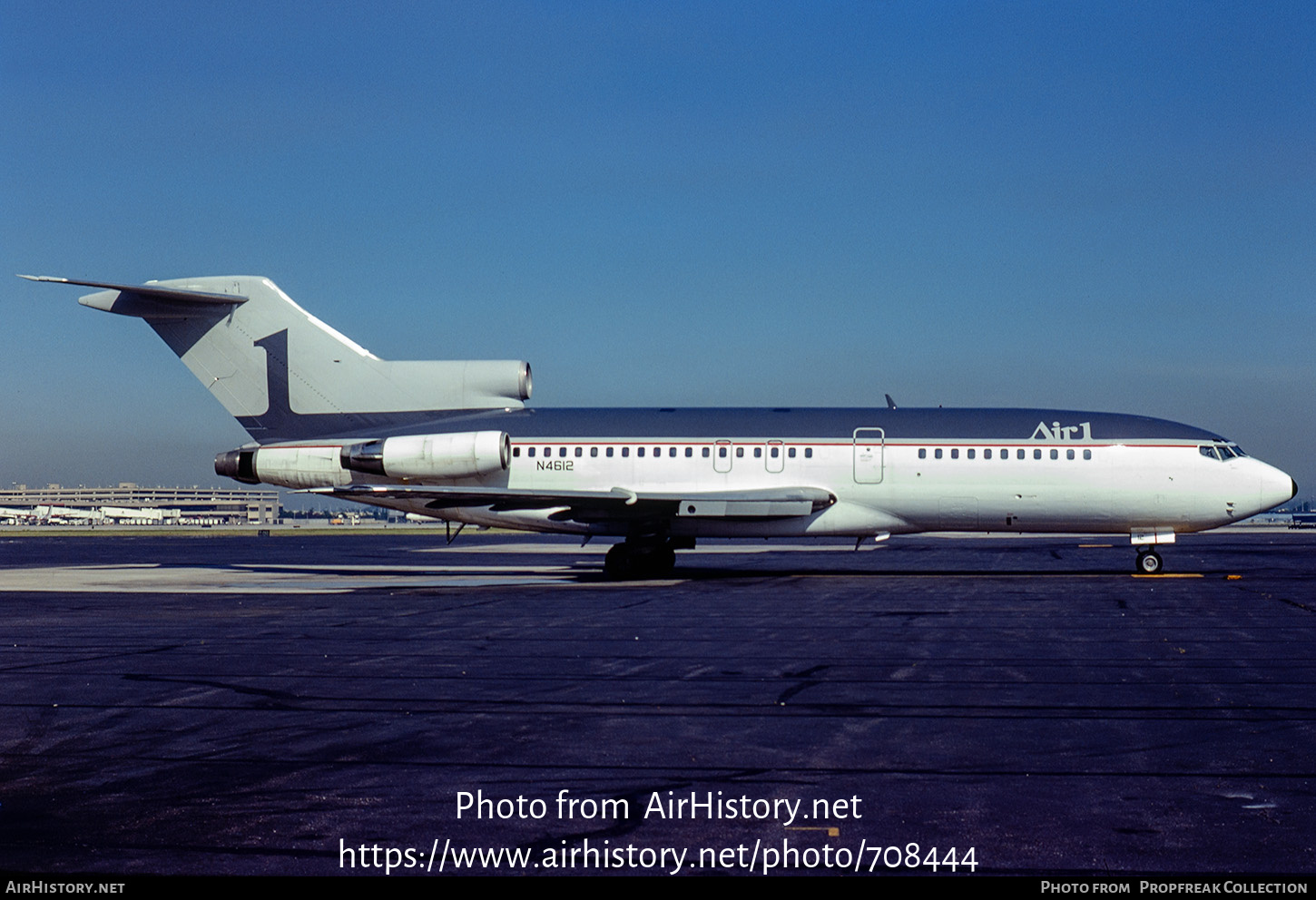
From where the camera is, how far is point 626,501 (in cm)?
2872

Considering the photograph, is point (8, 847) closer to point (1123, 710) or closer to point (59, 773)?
point (59, 773)

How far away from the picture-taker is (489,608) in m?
20.7

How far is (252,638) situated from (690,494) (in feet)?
48.6

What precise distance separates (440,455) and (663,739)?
21116 millimetres

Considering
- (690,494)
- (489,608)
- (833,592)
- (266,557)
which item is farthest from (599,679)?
(266,557)

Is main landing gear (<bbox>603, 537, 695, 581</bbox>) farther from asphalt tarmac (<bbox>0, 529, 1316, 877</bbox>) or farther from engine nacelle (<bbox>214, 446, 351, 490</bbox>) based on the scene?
asphalt tarmac (<bbox>0, 529, 1316, 877</bbox>)

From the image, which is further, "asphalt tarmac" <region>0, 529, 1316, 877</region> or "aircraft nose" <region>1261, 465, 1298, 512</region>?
"aircraft nose" <region>1261, 465, 1298, 512</region>

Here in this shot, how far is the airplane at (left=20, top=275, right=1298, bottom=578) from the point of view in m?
28.8

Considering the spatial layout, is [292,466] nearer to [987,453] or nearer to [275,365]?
[275,365]

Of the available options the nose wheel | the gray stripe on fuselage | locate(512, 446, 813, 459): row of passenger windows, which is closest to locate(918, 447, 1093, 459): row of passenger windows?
the gray stripe on fuselage

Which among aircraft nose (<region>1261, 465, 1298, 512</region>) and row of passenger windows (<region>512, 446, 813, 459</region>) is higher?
row of passenger windows (<region>512, 446, 813, 459</region>)

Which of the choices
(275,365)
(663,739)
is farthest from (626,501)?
(663,739)

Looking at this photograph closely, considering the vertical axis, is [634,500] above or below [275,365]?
below

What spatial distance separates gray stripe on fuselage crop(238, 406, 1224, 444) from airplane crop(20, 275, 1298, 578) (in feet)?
0.17
